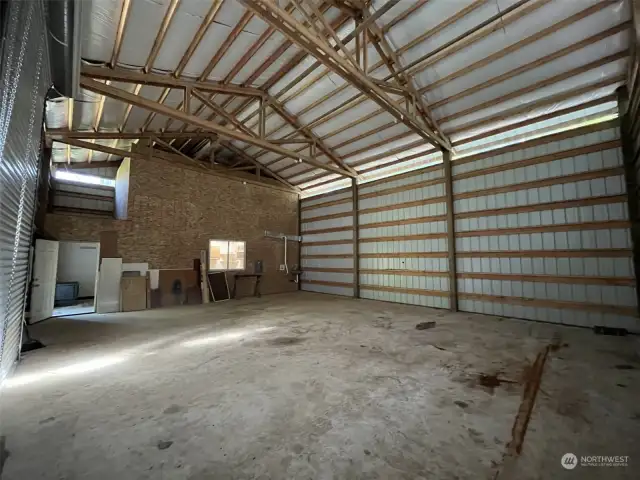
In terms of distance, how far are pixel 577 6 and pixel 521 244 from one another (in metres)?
4.25

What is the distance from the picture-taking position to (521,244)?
6.30 metres

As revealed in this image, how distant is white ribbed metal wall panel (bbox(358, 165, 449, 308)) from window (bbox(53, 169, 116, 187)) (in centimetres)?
1076

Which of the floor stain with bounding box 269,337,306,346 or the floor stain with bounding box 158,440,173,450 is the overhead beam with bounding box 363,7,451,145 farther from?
the floor stain with bounding box 158,440,173,450

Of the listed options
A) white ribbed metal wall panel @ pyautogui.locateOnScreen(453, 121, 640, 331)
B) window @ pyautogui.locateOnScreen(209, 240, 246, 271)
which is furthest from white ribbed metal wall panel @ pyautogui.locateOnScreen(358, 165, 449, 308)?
window @ pyautogui.locateOnScreen(209, 240, 246, 271)

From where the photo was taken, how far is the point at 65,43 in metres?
3.04

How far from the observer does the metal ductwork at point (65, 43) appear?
8.66 ft

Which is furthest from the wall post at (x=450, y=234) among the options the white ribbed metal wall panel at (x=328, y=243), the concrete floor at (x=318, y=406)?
the white ribbed metal wall panel at (x=328, y=243)

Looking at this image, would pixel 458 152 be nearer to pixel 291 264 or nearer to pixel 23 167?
pixel 291 264

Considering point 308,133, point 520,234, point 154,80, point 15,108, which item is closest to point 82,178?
point 154,80

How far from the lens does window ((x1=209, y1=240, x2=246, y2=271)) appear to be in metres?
9.48

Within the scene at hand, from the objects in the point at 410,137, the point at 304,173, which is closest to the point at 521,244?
the point at 410,137

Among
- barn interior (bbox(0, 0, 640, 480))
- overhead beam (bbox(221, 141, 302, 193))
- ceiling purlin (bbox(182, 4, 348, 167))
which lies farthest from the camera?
overhead beam (bbox(221, 141, 302, 193))

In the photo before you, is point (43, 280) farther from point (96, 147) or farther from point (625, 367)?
point (625, 367)

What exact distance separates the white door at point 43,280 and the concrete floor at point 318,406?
1725 mm
